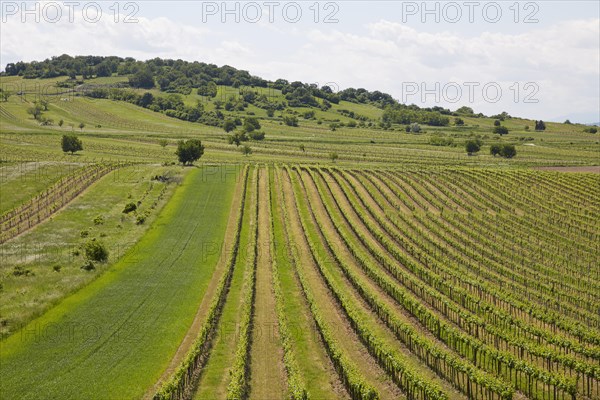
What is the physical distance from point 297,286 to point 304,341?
1253 centimetres

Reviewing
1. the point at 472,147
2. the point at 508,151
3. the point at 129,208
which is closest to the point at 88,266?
the point at 129,208

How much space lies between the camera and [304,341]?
44.7 meters

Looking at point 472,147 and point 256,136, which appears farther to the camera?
point 256,136

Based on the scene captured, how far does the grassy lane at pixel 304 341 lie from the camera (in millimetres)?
37844

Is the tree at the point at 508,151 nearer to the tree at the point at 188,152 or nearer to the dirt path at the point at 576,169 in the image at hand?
the dirt path at the point at 576,169

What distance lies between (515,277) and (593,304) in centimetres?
890

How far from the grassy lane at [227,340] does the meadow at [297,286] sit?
6.6 inches

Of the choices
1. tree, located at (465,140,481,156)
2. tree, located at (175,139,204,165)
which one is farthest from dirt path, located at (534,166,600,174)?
tree, located at (175,139,204,165)

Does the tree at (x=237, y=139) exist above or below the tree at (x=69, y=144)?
above

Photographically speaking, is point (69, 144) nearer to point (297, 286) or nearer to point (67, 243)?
point (67, 243)

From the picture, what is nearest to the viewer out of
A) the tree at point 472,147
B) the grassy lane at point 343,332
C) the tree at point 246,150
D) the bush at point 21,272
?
the grassy lane at point 343,332

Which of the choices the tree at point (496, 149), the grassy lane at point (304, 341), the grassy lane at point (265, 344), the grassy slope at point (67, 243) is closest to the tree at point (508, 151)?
the tree at point (496, 149)

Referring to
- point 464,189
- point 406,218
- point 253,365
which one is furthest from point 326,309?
point 464,189

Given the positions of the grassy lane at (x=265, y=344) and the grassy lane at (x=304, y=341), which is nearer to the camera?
the grassy lane at (x=265, y=344)
